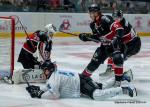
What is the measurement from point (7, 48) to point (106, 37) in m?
1.49

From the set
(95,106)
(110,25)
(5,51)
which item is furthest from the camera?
(5,51)

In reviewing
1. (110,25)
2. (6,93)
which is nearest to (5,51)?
(6,93)

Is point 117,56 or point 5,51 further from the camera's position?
point 5,51

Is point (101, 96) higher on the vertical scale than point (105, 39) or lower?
lower

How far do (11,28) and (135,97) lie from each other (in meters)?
2.18

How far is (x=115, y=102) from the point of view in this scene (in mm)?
5910

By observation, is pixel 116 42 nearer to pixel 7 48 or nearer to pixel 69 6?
pixel 7 48

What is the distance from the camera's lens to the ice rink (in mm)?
5805

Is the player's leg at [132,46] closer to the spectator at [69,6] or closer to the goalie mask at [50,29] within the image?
the goalie mask at [50,29]

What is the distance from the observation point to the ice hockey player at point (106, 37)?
263 inches

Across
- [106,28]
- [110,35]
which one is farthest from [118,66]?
[106,28]

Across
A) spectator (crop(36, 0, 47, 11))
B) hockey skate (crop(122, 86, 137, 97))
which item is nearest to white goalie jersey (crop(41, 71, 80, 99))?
hockey skate (crop(122, 86, 137, 97))

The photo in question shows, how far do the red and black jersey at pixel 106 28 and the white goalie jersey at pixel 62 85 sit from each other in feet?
3.73

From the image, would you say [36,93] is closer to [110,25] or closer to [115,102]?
[115,102]
